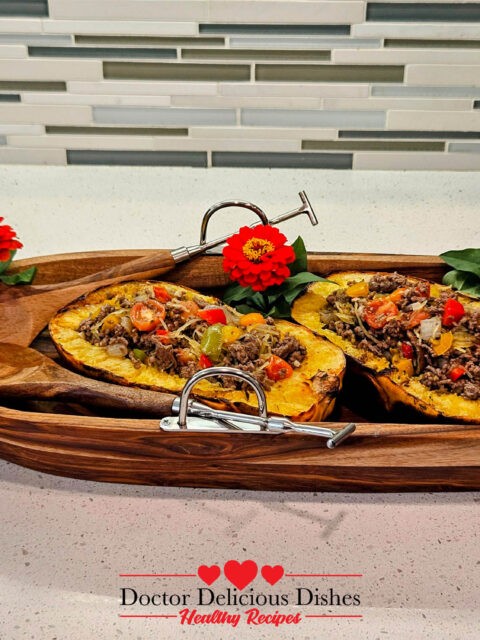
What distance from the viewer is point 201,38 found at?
6.97 ft

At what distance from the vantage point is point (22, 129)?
7.57 ft

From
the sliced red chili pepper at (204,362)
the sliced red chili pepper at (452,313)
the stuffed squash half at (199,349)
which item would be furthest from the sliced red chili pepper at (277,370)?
the sliced red chili pepper at (452,313)

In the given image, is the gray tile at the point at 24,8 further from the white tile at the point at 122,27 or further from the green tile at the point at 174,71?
the green tile at the point at 174,71

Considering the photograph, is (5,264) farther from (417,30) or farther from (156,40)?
(417,30)

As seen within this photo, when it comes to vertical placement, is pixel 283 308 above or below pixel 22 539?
above

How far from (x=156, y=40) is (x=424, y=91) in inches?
32.2

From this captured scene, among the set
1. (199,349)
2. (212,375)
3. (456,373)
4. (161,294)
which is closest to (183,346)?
(199,349)

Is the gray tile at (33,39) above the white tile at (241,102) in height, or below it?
above

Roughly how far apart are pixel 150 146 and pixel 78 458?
4.69ft

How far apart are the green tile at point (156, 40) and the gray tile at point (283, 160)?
0.35 m

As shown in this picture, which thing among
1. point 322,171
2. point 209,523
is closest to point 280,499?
point 209,523

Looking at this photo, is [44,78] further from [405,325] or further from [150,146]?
[405,325]

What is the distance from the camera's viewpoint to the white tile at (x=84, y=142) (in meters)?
2.32

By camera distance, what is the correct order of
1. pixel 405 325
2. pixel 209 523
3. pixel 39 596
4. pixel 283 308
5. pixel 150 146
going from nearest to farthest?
pixel 39 596
pixel 209 523
pixel 405 325
pixel 283 308
pixel 150 146
